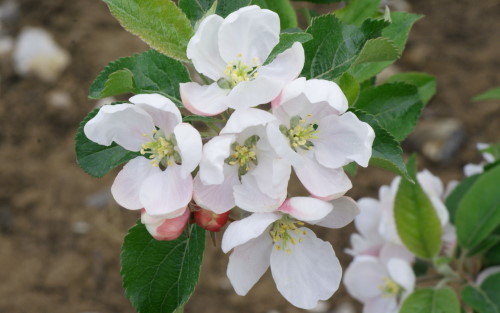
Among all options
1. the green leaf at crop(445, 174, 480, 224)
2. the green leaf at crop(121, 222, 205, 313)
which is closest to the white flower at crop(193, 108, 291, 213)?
the green leaf at crop(121, 222, 205, 313)

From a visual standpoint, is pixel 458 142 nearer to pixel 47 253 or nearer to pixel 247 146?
pixel 47 253

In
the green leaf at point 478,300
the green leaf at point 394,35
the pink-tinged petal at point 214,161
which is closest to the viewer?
the pink-tinged petal at point 214,161

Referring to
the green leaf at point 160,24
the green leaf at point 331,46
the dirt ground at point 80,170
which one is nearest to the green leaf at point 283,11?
the green leaf at point 331,46

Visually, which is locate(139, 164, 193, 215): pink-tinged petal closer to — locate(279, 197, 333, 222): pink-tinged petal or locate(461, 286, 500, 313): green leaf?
locate(279, 197, 333, 222): pink-tinged petal

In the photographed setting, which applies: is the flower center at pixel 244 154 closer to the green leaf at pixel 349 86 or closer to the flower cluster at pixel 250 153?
the flower cluster at pixel 250 153

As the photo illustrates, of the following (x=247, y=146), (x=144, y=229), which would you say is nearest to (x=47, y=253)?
(x=144, y=229)

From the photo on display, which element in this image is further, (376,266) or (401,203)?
(376,266)
